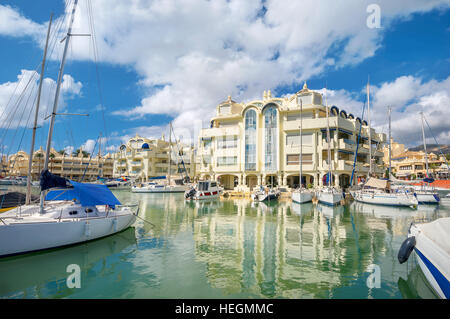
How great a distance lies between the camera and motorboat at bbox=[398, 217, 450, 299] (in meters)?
6.32

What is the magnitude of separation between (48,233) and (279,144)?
127 feet

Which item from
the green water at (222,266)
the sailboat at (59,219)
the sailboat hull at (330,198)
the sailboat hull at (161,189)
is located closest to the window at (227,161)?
the sailboat hull at (161,189)

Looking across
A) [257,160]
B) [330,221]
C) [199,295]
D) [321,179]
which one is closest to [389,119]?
[321,179]

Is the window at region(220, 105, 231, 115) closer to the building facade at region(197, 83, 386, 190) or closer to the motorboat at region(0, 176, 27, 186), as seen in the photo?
the building facade at region(197, 83, 386, 190)

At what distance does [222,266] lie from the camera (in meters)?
9.59

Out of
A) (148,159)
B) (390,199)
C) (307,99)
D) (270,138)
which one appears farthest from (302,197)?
(148,159)

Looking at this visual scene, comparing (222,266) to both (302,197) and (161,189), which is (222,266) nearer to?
(302,197)

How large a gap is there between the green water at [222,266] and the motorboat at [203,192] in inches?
796

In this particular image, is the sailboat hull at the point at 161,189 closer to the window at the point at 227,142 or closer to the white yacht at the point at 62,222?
the window at the point at 227,142

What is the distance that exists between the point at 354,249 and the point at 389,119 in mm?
33949

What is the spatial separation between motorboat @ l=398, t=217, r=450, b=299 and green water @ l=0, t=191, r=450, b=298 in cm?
75

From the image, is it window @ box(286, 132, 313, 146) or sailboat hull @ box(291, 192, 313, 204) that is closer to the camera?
sailboat hull @ box(291, 192, 313, 204)

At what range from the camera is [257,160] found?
4588 centimetres

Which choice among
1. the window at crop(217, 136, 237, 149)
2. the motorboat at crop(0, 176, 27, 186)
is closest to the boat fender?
the window at crop(217, 136, 237, 149)
